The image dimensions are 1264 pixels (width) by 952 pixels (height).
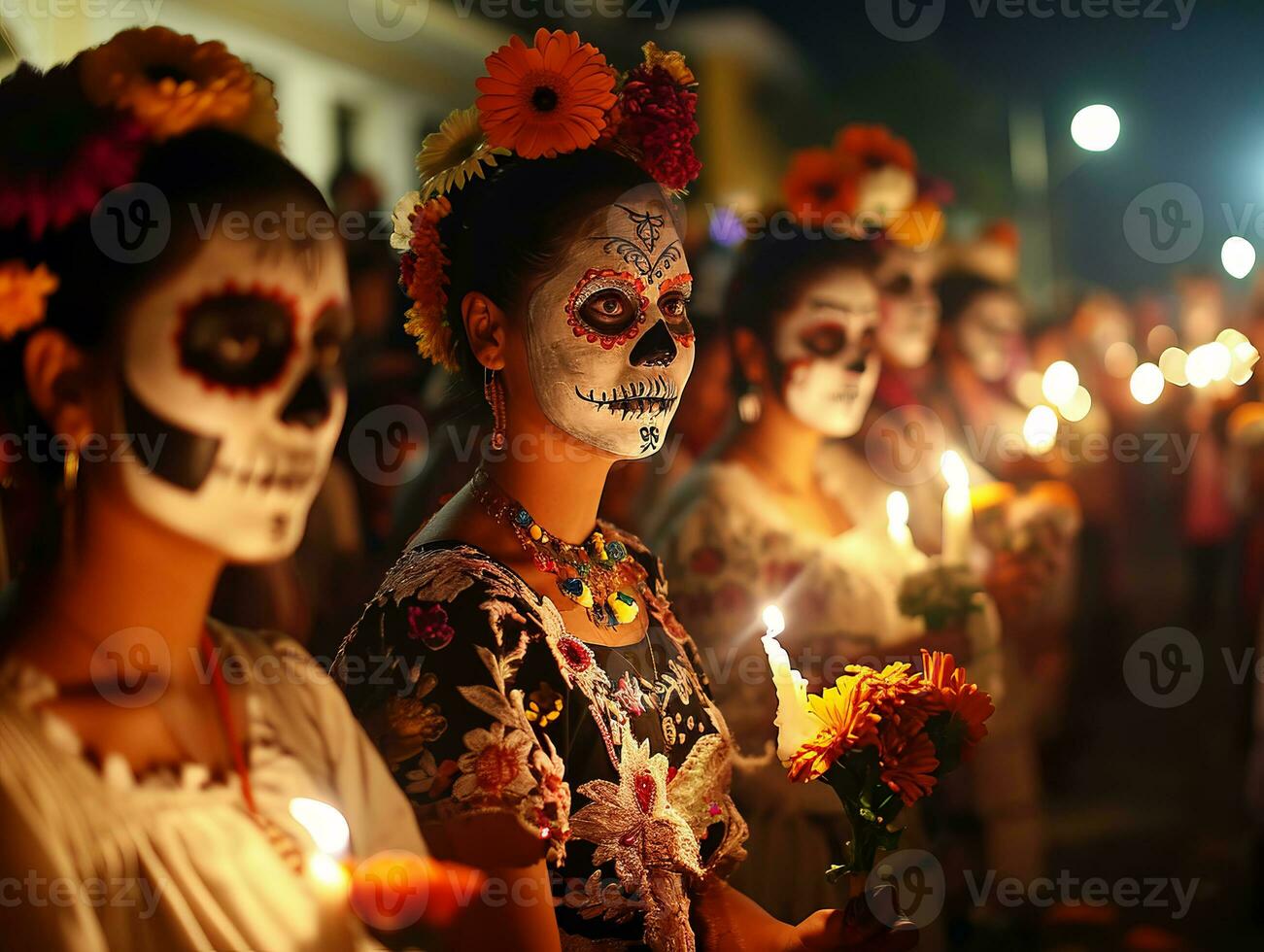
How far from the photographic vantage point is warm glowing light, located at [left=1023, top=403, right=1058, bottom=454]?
146 inches

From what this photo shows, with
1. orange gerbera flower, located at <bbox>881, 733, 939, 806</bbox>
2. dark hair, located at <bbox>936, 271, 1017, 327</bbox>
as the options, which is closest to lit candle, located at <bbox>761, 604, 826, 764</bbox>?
orange gerbera flower, located at <bbox>881, 733, 939, 806</bbox>

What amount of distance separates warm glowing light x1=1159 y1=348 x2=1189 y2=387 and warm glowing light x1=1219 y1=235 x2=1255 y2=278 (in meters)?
0.27

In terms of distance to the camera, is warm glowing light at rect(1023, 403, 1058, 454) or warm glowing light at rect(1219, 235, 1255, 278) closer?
warm glowing light at rect(1023, 403, 1058, 454)

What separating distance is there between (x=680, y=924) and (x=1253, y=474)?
2811 millimetres

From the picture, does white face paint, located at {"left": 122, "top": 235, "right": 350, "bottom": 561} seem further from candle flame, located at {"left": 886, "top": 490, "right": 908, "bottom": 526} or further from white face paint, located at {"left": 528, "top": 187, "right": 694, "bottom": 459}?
candle flame, located at {"left": 886, "top": 490, "right": 908, "bottom": 526}

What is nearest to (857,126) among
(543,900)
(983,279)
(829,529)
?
(983,279)

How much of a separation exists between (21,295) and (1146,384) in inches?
137

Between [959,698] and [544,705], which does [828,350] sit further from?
[544,705]

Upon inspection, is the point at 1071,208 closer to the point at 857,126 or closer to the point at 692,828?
the point at 857,126

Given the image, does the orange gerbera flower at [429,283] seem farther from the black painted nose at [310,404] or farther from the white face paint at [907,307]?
the white face paint at [907,307]

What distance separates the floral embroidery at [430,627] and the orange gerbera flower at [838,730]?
0.50m

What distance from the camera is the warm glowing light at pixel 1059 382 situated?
3834mm

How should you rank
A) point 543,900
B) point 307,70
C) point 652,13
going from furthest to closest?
point 652,13 → point 307,70 → point 543,900

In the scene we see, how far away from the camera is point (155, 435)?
1511 mm
